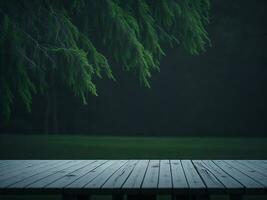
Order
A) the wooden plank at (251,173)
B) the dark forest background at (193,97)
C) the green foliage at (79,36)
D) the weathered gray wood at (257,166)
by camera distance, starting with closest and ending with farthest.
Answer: the wooden plank at (251,173) < the weathered gray wood at (257,166) < the green foliage at (79,36) < the dark forest background at (193,97)

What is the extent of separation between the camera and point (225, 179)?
4484 millimetres

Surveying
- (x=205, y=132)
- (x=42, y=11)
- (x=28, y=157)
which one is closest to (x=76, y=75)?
(x=42, y=11)

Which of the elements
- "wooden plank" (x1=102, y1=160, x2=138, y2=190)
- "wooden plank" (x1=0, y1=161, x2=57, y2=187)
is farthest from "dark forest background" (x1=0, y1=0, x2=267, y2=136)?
"wooden plank" (x1=0, y1=161, x2=57, y2=187)

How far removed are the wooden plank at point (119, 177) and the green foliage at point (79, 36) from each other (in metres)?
2.53

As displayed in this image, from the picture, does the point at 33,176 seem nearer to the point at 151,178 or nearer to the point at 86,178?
the point at 86,178

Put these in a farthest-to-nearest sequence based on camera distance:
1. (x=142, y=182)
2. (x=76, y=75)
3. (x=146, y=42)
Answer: (x=146, y=42) → (x=76, y=75) → (x=142, y=182)

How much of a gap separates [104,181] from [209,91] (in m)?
23.7

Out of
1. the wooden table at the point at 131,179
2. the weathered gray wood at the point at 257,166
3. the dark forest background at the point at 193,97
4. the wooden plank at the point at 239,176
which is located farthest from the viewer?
the dark forest background at the point at 193,97

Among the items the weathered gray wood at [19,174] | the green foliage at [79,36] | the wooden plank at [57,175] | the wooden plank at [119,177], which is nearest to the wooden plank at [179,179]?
the wooden plank at [119,177]

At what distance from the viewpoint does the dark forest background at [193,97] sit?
27.2 metres

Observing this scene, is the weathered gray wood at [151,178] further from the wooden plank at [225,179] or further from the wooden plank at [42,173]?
the wooden plank at [42,173]

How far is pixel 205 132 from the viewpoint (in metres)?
27.2

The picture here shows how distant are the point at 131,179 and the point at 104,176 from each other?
0.32m

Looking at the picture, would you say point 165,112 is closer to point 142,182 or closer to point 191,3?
point 191,3
